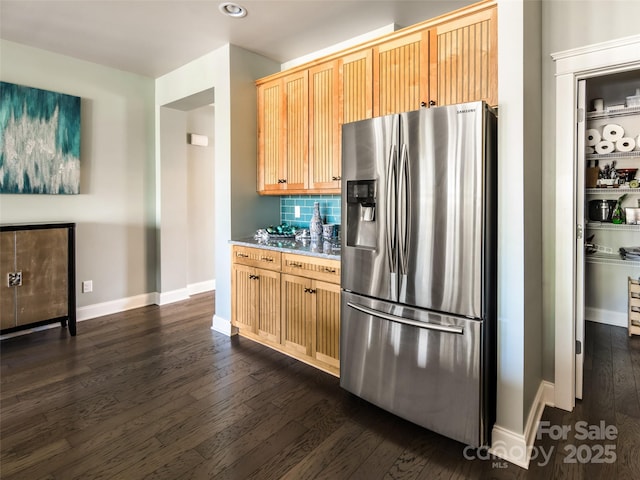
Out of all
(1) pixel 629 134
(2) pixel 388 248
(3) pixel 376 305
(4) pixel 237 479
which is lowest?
(4) pixel 237 479

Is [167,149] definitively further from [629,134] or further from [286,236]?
[629,134]

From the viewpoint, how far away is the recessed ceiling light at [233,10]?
103 inches

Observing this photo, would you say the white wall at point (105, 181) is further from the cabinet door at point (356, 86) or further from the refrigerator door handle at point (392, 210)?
the refrigerator door handle at point (392, 210)

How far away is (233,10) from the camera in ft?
8.83

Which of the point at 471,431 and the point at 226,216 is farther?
the point at 226,216

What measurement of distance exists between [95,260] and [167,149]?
1.48m

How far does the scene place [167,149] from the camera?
4312mm

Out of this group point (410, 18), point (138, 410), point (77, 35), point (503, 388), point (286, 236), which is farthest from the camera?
point (286, 236)

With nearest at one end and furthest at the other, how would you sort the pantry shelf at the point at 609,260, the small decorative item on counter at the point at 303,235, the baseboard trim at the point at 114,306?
the small decorative item on counter at the point at 303,235 → the pantry shelf at the point at 609,260 → the baseboard trim at the point at 114,306

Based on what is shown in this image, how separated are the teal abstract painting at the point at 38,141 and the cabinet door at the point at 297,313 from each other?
8.22ft

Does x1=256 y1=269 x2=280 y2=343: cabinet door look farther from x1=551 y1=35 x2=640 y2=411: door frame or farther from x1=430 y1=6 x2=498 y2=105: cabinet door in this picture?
x1=551 y1=35 x2=640 y2=411: door frame

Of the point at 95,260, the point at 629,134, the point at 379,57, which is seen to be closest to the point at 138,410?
the point at 95,260

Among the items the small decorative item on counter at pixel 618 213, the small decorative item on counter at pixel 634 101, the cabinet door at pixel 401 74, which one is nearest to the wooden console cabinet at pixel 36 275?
the cabinet door at pixel 401 74

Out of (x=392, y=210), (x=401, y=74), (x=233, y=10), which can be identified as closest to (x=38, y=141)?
(x=233, y=10)
